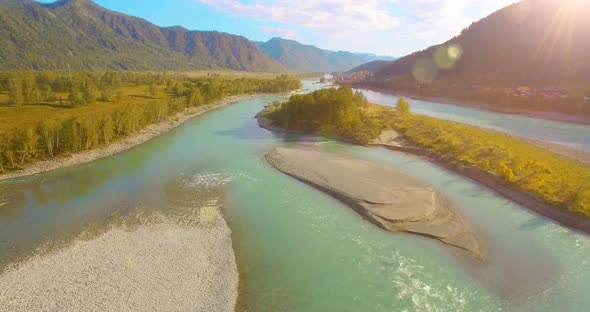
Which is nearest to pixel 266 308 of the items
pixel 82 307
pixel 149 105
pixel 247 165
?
pixel 82 307

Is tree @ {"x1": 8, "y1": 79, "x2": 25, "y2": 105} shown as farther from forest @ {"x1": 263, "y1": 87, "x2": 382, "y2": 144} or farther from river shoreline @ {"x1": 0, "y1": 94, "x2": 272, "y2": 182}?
forest @ {"x1": 263, "y1": 87, "x2": 382, "y2": 144}

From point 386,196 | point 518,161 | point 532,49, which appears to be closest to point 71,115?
point 386,196

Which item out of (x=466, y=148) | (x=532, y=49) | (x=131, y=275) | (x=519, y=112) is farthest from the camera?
(x=532, y=49)

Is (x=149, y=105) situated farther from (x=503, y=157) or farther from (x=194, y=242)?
(x=503, y=157)

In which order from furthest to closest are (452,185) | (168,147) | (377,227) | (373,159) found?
(168,147) → (373,159) → (452,185) → (377,227)

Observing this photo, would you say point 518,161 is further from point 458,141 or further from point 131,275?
point 131,275

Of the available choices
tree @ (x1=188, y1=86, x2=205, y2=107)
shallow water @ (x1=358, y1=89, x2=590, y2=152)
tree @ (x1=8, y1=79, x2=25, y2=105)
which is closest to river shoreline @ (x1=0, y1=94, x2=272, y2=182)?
tree @ (x1=188, y1=86, x2=205, y2=107)
